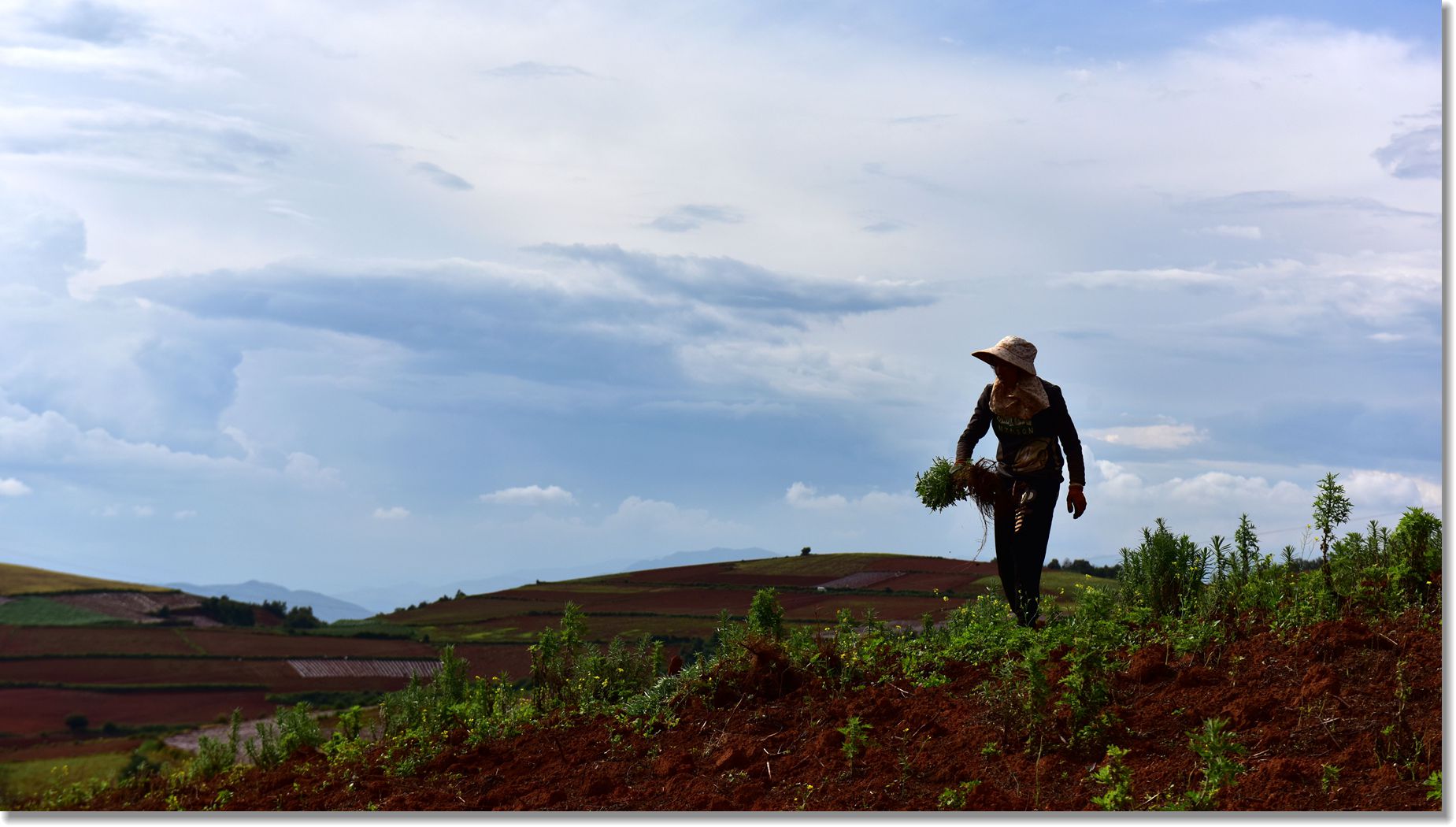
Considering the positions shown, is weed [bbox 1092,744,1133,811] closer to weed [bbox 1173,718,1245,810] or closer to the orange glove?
weed [bbox 1173,718,1245,810]

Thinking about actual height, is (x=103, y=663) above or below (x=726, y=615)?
below

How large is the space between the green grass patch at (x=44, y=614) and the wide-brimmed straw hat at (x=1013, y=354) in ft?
48.1

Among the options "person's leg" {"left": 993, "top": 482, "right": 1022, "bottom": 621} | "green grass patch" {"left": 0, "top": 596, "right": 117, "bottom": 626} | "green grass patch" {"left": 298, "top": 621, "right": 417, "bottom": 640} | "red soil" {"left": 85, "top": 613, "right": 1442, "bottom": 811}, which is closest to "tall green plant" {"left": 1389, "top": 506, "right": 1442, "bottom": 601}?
"red soil" {"left": 85, "top": 613, "right": 1442, "bottom": 811}

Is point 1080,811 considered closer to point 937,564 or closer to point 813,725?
point 813,725

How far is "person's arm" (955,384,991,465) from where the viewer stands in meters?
8.94

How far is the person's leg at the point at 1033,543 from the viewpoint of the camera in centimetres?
845

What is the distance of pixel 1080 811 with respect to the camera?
16.4ft

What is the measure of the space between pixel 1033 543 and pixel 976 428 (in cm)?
111

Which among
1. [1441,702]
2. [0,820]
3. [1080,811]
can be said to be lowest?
[0,820]

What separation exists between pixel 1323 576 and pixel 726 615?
4668mm

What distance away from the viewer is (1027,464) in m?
8.51

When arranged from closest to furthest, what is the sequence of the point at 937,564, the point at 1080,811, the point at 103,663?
the point at 1080,811 < the point at 103,663 < the point at 937,564

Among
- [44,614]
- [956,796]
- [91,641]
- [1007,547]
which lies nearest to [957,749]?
[956,796]

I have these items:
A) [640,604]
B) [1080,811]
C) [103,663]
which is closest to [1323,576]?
[1080,811]
